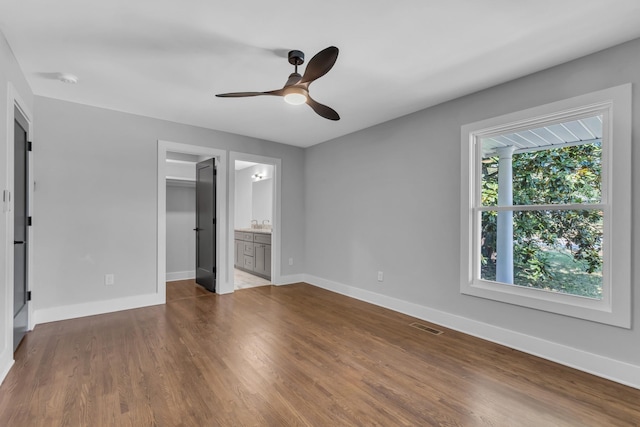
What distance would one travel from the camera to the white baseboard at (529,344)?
7.43 feet

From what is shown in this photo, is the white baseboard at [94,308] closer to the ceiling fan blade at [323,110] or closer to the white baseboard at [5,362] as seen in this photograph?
the white baseboard at [5,362]

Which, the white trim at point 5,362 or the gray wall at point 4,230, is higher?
the gray wall at point 4,230

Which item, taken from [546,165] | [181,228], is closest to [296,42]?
[546,165]

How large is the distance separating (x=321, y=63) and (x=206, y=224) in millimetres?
3730

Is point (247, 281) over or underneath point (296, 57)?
underneath

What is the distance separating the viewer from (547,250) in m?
2.78

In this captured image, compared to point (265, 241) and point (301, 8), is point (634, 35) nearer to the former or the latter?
point (301, 8)

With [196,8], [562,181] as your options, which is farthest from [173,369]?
[562,181]

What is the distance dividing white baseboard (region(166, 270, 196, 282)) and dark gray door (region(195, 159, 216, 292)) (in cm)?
49

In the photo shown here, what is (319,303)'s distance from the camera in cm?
430

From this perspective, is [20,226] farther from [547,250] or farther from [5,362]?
[547,250]

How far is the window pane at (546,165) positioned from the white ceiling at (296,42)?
576 mm

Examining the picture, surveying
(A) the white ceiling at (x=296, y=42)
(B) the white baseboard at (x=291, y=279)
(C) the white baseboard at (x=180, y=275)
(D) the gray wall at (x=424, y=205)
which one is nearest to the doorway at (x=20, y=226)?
(A) the white ceiling at (x=296, y=42)

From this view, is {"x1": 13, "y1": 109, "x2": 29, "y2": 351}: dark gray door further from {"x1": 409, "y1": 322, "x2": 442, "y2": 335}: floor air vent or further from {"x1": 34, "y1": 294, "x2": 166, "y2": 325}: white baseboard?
{"x1": 409, "y1": 322, "x2": 442, "y2": 335}: floor air vent
